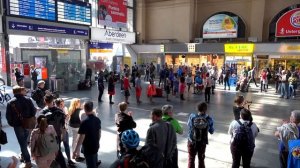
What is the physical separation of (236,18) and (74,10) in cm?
1347

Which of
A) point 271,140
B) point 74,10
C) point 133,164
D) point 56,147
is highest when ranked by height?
point 74,10

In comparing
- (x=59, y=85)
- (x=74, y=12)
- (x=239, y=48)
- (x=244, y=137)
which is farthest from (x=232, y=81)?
(x=244, y=137)

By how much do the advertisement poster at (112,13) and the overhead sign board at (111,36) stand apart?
2.81 feet

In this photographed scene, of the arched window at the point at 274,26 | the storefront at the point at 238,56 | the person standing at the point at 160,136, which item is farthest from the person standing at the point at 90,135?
the arched window at the point at 274,26

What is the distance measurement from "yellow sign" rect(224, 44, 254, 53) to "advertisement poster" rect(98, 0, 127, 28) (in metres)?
9.33

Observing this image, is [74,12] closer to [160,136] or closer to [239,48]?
[239,48]

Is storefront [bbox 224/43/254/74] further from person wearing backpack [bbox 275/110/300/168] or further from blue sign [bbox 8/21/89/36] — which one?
person wearing backpack [bbox 275/110/300/168]

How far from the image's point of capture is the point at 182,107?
39.3 ft

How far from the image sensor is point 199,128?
14.9 ft

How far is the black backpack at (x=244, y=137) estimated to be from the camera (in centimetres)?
437

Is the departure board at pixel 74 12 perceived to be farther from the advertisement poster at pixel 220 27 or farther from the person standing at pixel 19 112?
the person standing at pixel 19 112

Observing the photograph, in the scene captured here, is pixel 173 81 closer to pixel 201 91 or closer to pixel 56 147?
pixel 201 91

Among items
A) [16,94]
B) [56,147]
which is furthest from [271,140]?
[16,94]

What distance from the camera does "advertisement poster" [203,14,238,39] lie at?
76.0ft
